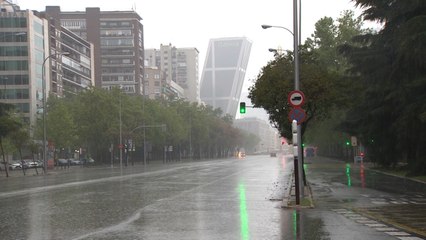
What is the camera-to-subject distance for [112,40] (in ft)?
524

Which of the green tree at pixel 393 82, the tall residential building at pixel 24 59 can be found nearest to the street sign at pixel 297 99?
the green tree at pixel 393 82

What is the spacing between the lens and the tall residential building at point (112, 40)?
6191 inches

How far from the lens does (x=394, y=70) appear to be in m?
34.2

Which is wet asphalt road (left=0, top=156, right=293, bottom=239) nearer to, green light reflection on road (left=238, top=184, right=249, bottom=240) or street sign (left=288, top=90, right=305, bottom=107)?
green light reflection on road (left=238, top=184, right=249, bottom=240)

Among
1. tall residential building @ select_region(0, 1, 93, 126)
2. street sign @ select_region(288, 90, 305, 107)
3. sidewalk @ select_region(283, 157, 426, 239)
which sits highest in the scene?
tall residential building @ select_region(0, 1, 93, 126)

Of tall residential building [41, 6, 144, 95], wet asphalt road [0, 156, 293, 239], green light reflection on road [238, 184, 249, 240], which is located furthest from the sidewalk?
tall residential building [41, 6, 144, 95]

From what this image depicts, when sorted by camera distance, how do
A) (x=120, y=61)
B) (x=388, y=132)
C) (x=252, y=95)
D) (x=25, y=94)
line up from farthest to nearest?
(x=120, y=61), (x=25, y=94), (x=388, y=132), (x=252, y=95)

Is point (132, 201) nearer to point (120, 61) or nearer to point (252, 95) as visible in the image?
point (252, 95)

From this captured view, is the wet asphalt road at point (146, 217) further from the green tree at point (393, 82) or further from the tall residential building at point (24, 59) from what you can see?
the tall residential building at point (24, 59)

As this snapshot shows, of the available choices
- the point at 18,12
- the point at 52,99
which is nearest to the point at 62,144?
the point at 52,99

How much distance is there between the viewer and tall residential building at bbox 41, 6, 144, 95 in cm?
15725

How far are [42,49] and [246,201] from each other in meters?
98.5

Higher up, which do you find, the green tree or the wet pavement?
the green tree

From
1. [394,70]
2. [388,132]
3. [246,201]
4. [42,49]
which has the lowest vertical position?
[246,201]
